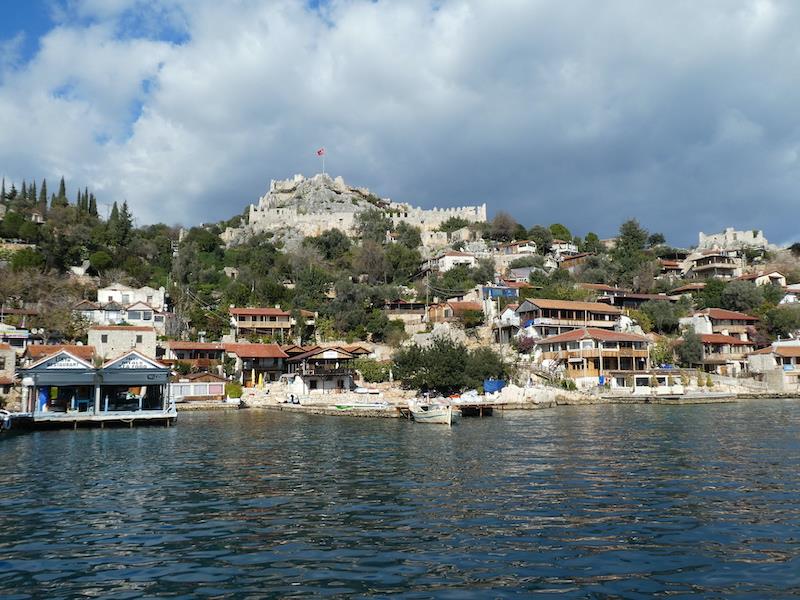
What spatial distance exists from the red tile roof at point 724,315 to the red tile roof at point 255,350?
146ft

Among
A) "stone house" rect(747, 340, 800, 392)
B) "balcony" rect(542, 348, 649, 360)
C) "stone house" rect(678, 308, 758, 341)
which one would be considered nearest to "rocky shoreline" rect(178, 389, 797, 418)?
"stone house" rect(747, 340, 800, 392)

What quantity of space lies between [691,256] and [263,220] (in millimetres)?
72656

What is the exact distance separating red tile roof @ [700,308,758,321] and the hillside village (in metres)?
0.29

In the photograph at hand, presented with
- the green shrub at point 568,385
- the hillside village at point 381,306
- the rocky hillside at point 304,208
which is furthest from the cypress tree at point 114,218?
the green shrub at point 568,385

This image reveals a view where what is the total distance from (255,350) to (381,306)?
18723 mm

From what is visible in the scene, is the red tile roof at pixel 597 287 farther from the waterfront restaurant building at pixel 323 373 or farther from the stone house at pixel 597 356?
the waterfront restaurant building at pixel 323 373

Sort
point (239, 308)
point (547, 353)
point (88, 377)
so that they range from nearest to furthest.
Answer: point (88, 377) < point (547, 353) < point (239, 308)

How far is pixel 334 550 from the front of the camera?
36.7ft

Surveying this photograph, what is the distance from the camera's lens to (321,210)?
122500mm

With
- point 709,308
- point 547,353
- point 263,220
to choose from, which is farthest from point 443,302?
point 263,220

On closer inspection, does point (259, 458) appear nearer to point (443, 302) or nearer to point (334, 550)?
point (334, 550)

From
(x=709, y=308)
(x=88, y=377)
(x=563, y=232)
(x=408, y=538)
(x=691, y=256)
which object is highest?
(x=563, y=232)

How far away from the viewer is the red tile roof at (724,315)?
224 feet

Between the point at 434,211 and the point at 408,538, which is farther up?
the point at 434,211
